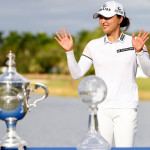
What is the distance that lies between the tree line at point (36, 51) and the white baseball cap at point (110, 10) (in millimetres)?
34286

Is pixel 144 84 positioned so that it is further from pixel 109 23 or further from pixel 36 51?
pixel 109 23

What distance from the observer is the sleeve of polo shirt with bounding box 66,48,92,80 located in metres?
3.13

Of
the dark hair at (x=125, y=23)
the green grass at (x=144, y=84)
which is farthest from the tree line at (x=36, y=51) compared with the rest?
the dark hair at (x=125, y=23)

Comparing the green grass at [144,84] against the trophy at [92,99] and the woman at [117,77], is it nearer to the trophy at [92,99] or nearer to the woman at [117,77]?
the woman at [117,77]

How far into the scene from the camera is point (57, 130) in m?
13.3

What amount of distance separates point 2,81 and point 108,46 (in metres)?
1.02

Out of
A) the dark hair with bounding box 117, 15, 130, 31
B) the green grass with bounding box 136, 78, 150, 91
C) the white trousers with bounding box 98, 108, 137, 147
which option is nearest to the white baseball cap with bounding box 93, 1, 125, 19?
the dark hair with bounding box 117, 15, 130, 31

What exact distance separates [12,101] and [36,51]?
58.9 m

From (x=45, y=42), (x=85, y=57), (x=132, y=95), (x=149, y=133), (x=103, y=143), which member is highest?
(x=45, y=42)

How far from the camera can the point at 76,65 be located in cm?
320

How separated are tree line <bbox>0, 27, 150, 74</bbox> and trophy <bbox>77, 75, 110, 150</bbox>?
34945mm

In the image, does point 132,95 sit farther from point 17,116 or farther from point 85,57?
point 17,116

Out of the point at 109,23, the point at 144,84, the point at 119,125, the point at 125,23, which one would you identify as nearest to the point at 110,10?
the point at 109,23

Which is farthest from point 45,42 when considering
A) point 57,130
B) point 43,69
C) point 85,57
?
point 85,57
